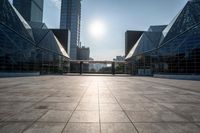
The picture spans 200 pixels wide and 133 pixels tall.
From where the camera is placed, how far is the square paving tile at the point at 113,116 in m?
5.28

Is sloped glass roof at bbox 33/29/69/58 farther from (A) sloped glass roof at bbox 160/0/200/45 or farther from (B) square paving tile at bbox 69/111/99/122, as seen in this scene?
(B) square paving tile at bbox 69/111/99/122

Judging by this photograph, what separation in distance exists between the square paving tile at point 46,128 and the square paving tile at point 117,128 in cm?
120

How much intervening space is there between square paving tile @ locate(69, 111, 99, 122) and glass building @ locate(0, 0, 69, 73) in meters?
30.8

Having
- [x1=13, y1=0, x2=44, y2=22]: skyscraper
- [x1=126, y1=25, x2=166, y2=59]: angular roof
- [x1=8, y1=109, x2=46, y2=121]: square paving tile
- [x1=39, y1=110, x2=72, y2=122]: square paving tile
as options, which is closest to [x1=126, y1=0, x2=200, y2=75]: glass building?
[x1=126, y1=25, x2=166, y2=59]: angular roof

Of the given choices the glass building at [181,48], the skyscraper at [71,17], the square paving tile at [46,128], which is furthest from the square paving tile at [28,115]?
the skyscraper at [71,17]

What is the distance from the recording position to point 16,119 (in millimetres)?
5129

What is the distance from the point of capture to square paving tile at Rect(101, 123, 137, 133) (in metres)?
4.38

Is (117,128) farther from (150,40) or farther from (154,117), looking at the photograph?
(150,40)

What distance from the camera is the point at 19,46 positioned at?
35.8m

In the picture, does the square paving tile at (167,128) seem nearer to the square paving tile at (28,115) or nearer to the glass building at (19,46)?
the square paving tile at (28,115)

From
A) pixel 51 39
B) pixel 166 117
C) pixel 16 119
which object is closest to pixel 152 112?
pixel 166 117

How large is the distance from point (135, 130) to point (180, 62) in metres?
35.9

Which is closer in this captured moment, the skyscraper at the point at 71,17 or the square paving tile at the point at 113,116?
the square paving tile at the point at 113,116

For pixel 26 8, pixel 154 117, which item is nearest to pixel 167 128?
pixel 154 117
